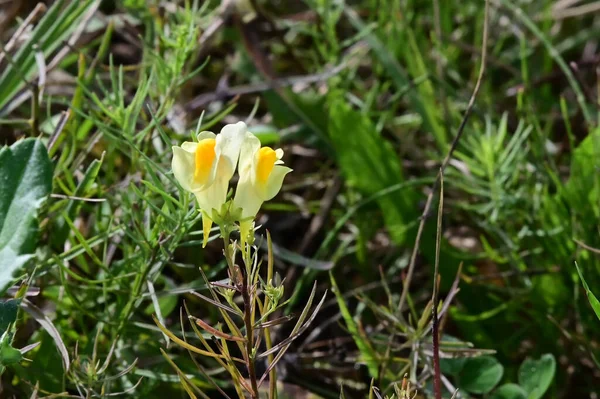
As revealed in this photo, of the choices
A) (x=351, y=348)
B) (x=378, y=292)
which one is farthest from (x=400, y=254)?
(x=351, y=348)

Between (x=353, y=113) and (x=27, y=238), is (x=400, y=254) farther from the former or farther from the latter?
(x=27, y=238)

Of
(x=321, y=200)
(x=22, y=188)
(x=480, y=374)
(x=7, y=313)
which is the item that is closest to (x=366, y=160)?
(x=321, y=200)

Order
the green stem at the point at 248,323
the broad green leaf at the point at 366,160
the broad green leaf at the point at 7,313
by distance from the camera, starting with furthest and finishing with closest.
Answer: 1. the broad green leaf at the point at 366,160
2. the broad green leaf at the point at 7,313
3. the green stem at the point at 248,323

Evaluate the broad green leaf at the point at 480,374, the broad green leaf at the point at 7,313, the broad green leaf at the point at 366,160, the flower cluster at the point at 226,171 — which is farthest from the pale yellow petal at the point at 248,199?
the broad green leaf at the point at 366,160

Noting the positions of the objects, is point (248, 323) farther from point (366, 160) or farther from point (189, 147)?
point (366, 160)

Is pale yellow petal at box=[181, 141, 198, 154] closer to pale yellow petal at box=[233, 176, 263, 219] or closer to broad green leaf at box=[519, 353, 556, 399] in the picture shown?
pale yellow petal at box=[233, 176, 263, 219]

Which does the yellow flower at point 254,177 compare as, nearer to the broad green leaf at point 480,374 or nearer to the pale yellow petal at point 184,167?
the pale yellow petal at point 184,167

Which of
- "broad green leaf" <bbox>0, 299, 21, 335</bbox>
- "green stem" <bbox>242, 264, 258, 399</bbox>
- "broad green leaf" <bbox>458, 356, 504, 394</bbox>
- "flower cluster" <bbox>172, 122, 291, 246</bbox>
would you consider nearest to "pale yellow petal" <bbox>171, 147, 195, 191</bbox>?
"flower cluster" <bbox>172, 122, 291, 246</bbox>
